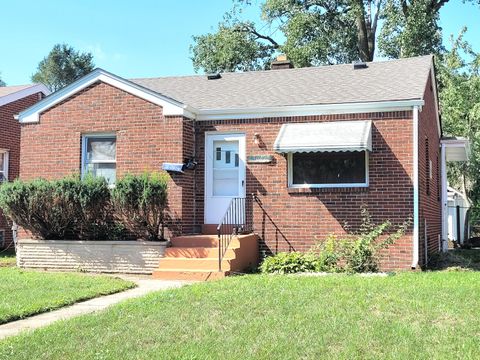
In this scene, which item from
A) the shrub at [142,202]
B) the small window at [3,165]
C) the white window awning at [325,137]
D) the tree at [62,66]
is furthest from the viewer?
the tree at [62,66]

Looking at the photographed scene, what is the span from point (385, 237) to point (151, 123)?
562 cm

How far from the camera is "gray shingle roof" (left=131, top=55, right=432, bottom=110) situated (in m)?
12.1

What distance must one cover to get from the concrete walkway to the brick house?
6.44 ft

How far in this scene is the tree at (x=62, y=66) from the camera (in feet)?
162

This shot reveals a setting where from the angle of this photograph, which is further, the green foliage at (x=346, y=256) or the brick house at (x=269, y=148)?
the brick house at (x=269, y=148)

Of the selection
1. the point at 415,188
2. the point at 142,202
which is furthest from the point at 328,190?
the point at 142,202

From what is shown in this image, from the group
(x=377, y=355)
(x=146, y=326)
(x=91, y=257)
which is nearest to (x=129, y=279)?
(x=91, y=257)

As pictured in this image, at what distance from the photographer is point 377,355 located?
517 cm

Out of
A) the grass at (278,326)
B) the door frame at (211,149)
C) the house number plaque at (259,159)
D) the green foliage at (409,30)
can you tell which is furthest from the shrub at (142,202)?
the green foliage at (409,30)

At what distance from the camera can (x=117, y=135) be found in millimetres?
12797

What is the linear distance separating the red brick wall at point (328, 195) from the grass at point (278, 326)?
3477mm

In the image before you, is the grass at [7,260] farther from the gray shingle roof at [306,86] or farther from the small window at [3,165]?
the gray shingle roof at [306,86]

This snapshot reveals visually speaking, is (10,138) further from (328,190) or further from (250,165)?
(328,190)

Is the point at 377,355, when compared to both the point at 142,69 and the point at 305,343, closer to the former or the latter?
the point at 305,343
